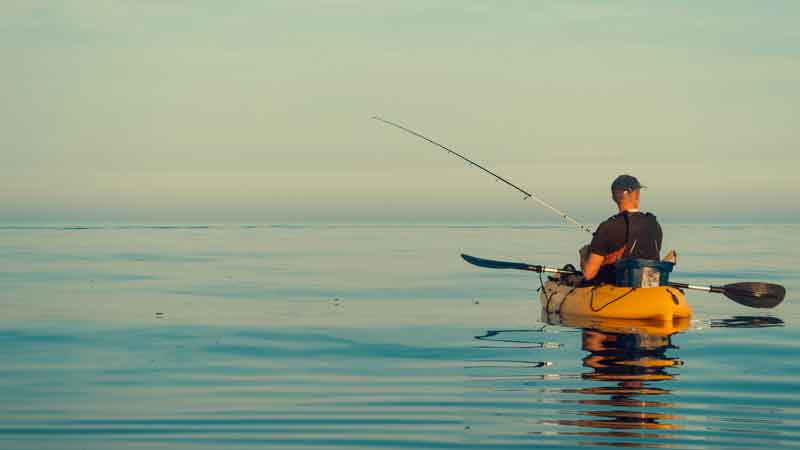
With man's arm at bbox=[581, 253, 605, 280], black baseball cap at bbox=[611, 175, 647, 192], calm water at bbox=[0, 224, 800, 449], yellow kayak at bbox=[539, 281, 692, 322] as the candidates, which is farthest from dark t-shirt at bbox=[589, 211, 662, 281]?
calm water at bbox=[0, 224, 800, 449]

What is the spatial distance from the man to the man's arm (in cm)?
13

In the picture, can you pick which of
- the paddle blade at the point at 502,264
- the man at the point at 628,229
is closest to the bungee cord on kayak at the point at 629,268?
the man at the point at 628,229

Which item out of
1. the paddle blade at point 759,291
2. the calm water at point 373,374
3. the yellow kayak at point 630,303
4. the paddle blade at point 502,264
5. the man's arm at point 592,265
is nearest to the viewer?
the calm water at point 373,374

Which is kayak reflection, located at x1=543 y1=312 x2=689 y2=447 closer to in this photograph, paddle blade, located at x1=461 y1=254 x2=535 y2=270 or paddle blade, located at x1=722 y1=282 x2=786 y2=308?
paddle blade, located at x1=461 y1=254 x2=535 y2=270

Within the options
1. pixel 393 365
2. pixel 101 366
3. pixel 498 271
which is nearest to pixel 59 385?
pixel 101 366

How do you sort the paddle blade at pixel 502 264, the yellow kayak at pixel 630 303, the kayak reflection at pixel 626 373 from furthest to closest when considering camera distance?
the paddle blade at pixel 502 264
the yellow kayak at pixel 630 303
the kayak reflection at pixel 626 373

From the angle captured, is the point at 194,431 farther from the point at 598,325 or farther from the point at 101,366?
the point at 598,325

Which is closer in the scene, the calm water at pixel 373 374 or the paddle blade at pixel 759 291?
the calm water at pixel 373 374

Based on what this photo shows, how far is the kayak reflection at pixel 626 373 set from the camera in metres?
9.52

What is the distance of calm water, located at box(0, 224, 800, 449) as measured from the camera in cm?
920

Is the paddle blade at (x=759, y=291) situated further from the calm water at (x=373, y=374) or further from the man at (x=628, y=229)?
the man at (x=628, y=229)

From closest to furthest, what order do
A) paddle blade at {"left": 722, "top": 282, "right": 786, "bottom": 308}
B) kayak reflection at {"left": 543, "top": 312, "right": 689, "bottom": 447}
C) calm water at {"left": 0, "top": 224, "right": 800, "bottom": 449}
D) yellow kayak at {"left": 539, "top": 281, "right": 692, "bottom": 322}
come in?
calm water at {"left": 0, "top": 224, "right": 800, "bottom": 449} < kayak reflection at {"left": 543, "top": 312, "right": 689, "bottom": 447} < yellow kayak at {"left": 539, "top": 281, "right": 692, "bottom": 322} < paddle blade at {"left": 722, "top": 282, "right": 786, "bottom": 308}

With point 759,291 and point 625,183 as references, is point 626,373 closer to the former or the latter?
point 625,183

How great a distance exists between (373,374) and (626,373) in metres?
3.05
